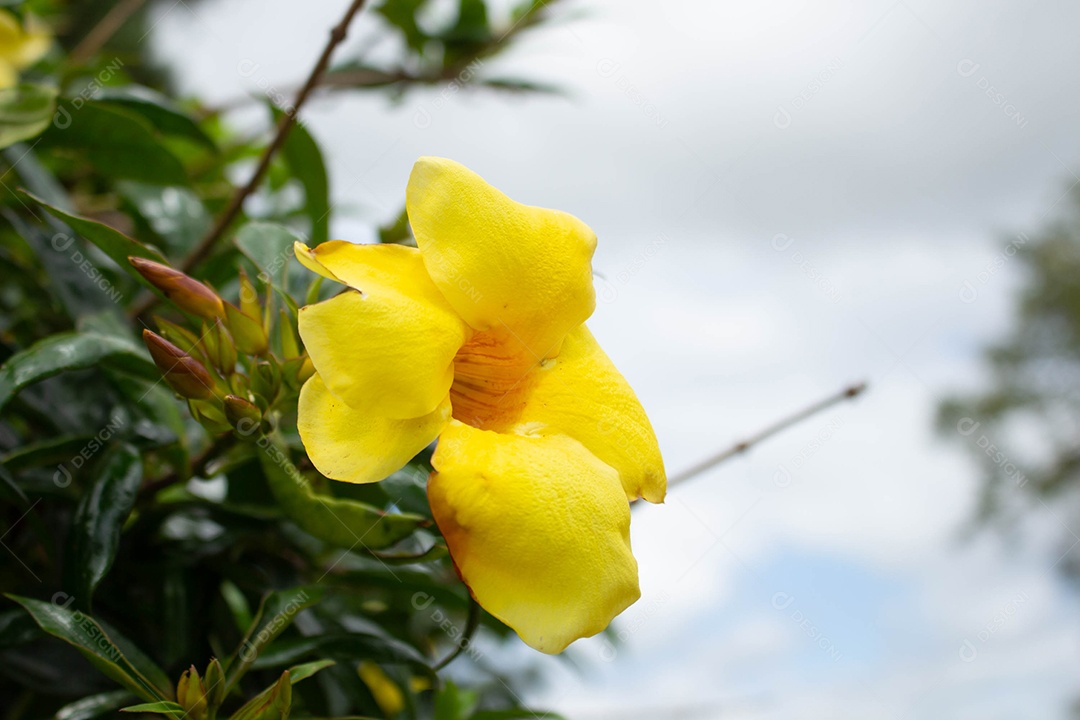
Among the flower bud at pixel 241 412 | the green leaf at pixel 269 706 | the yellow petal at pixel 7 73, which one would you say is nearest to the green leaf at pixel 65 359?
the flower bud at pixel 241 412

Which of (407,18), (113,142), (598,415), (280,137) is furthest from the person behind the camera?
(407,18)

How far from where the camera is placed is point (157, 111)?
0.90 meters

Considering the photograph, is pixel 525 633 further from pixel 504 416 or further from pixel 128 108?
pixel 128 108

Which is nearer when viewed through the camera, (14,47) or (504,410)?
(504,410)

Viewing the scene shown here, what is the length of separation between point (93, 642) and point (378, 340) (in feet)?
0.91

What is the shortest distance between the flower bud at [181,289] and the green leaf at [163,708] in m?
0.24

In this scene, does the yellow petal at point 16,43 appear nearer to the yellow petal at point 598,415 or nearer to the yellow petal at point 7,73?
the yellow petal at point 7,73

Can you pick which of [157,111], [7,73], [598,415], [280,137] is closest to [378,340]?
[598,415]

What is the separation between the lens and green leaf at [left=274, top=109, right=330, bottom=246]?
858 mm

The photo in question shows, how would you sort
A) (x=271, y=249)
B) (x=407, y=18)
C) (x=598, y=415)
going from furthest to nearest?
(x=407, y=18)
(x=271, y=249)
(x=598, y=415)

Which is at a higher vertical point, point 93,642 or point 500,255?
point 500,255

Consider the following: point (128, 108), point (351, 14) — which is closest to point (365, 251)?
point (351, 14)

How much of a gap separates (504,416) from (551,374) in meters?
0.05

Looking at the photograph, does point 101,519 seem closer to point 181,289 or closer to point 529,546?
point 181,289
